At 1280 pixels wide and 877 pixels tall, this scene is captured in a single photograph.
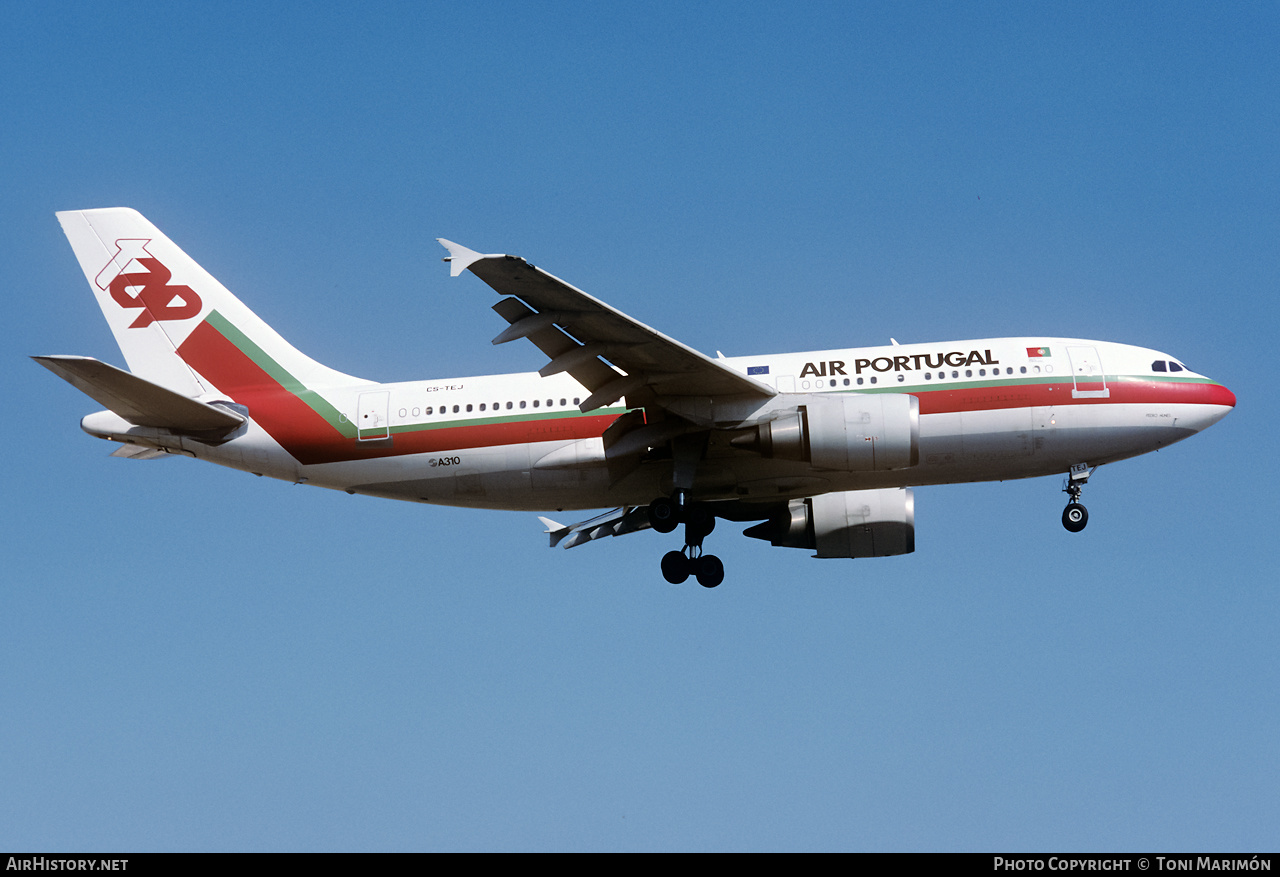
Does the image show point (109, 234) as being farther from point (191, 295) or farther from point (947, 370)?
point (947, 370)

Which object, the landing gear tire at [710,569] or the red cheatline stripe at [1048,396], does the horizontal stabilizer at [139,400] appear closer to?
the landing gear tire at [710,569]

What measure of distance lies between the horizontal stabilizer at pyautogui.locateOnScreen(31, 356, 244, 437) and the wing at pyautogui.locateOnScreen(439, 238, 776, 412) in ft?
25.5

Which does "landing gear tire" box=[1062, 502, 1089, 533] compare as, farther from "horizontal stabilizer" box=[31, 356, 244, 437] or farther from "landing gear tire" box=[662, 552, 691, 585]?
"horizontal stabilizer" box=[31, 356, 244, 437]

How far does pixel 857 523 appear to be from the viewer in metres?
32.0

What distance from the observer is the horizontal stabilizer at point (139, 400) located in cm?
2605

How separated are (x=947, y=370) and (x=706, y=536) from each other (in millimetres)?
6326

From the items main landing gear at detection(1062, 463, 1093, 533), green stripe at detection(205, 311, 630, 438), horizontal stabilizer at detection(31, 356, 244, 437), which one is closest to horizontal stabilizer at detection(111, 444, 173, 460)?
horizontal stabilizer at detection(31, 356, 244, 437)

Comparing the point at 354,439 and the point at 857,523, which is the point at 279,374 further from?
the point at 857,523

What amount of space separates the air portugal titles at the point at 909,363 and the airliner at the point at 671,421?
0.04 m

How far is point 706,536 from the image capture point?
30000mm

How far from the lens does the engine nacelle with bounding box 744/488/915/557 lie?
32.0m

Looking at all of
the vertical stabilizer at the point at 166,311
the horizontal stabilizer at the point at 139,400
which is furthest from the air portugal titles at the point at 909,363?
the horizontal stabilizer at the point at 139,400
